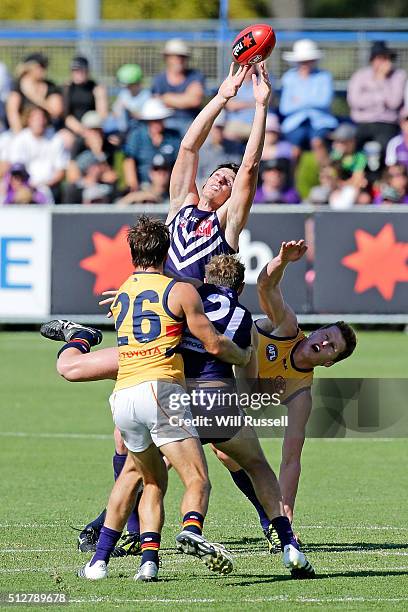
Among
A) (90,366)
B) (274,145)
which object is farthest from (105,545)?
(274,145)

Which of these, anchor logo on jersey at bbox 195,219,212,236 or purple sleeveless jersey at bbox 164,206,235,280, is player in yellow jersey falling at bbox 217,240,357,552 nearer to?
purple sleeveless jersey at bbox 164,206,235,280

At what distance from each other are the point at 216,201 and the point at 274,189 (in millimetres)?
10934

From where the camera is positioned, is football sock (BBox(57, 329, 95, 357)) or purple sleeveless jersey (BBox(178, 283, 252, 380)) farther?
football sock (BBox(57, 329, 95, 357))

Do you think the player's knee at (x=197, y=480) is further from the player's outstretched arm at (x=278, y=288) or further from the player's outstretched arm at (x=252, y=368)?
the player's outstretched arm at (x=278, y=288)

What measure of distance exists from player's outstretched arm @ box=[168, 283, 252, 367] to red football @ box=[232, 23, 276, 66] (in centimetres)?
227

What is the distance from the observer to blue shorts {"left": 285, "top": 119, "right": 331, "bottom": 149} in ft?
72.3

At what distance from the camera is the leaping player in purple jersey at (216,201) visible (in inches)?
339

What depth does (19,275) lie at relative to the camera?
18.4 metres

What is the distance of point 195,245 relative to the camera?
28.8ft

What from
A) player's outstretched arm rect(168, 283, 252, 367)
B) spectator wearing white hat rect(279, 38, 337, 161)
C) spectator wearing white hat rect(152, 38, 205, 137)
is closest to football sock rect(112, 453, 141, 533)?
player's outstretched arm rect(168, 283, 252, 367)

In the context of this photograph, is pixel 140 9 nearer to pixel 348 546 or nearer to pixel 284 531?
pixel 348 546

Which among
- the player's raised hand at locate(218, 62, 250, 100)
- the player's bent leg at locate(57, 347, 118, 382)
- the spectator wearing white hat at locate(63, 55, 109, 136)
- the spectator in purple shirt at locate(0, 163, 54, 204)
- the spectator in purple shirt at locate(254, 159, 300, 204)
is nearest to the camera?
the player's bent leg at locate(57, 347, 118, 382)

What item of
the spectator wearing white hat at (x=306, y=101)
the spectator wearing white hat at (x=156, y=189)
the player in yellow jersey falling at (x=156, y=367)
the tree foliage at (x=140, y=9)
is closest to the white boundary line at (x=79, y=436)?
the player in yellow jersey falling at (x=156, y=367)

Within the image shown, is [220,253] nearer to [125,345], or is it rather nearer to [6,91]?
[125,345]
